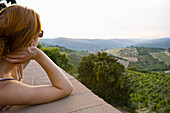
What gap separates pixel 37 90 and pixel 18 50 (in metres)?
0.30

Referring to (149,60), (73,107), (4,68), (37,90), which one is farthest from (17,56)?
(149,60)


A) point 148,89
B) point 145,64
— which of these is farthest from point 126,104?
point 145,64

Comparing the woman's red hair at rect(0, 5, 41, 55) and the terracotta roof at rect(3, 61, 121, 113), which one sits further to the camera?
the terracotta roof at rect(3, 61, 121, 113)

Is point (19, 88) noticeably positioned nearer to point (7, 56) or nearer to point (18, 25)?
point (7, 56)

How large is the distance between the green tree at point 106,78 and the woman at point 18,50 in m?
7.59

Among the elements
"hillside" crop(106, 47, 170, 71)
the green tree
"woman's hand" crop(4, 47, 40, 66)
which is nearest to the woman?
"woman's hand" crop(4, 47, 40, 66)

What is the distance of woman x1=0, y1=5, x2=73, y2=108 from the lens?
2.70 feet

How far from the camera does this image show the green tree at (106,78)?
860 cm

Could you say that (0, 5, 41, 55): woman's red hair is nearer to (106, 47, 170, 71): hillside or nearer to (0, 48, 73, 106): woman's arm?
(0, 48, 73, 106): woman's arm

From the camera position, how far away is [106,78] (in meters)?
8.55

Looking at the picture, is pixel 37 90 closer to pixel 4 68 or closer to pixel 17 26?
pixel 4 68

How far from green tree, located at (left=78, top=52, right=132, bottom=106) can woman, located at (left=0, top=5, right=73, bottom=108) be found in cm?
759

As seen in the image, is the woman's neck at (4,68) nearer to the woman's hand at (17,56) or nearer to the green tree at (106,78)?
the woman's hand at (17,56)

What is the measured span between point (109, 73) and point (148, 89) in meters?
12.8
